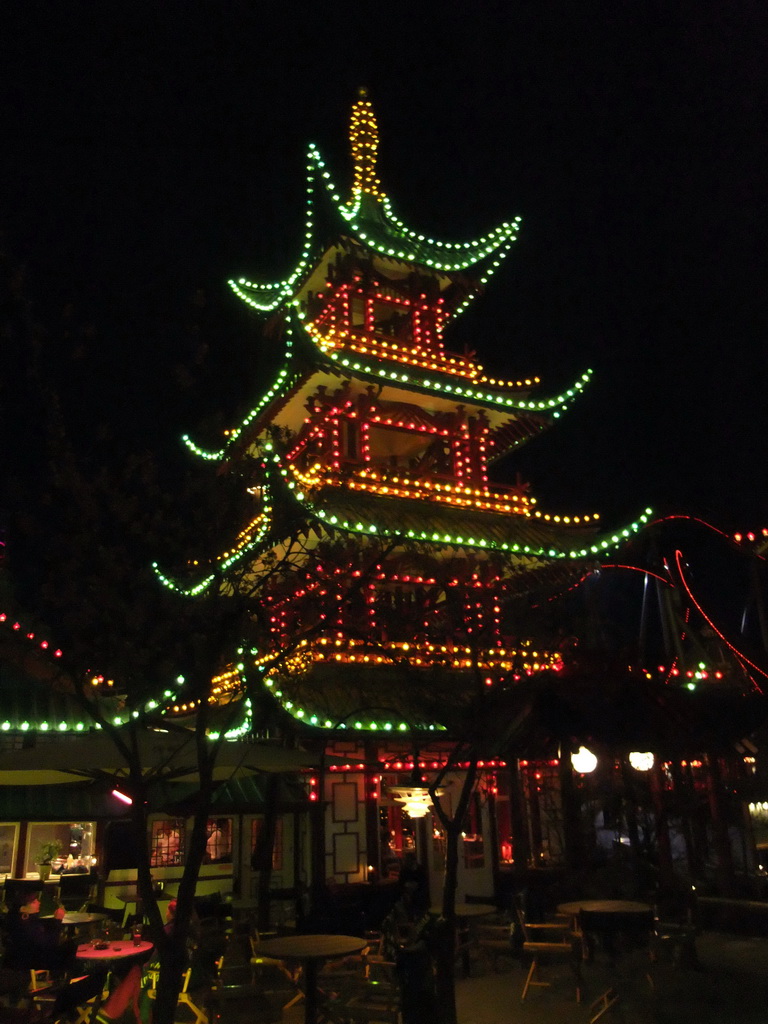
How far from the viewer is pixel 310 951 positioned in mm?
8086

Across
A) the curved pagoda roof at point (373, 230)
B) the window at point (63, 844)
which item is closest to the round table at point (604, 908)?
the window at point (63, 844)

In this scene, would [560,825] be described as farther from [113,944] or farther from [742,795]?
[113,944]

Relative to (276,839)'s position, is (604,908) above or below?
below

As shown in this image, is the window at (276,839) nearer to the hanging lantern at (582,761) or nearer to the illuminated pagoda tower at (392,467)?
the illuminated pagoda tower at (392,467)

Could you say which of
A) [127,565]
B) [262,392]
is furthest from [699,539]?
[127,565]

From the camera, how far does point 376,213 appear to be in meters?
19.5

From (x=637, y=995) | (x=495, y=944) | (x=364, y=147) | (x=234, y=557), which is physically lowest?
(x=637, y=995)

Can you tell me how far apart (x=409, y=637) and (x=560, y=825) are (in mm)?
9041

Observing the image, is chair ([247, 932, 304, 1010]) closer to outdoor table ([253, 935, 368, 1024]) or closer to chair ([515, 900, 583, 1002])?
outdoor table ([253, 935, 368, 1024])

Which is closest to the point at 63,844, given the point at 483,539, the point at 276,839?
the point at 276,839

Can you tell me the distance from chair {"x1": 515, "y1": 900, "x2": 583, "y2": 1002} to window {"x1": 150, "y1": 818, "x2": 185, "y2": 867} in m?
8.22

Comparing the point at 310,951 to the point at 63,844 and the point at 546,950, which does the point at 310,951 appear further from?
the point at 63,844

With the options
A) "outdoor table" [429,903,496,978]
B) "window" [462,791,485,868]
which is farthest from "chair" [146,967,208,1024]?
"window" [462,791,485,868]

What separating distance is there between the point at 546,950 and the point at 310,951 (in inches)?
141
